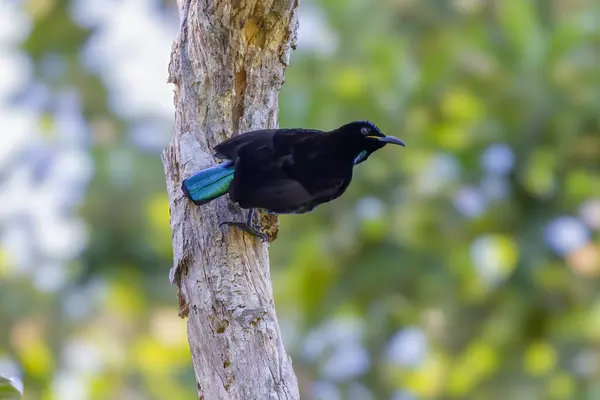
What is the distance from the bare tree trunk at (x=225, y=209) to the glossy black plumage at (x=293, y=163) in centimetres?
17

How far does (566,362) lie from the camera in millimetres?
8148

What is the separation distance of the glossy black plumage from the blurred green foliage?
4023 mm

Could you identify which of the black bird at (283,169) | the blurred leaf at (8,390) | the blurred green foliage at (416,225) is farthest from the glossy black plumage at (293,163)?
the blurred green foliage at (416,225)

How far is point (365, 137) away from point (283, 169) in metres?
0.40

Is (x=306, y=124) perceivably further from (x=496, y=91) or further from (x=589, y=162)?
(x=589, y=162)

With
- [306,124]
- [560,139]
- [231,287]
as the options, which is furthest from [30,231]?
[231,287]

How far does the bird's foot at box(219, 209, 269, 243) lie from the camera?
335 centimetres

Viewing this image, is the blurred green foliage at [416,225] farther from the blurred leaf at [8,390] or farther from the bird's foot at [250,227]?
the blurred leaf at [8,390]

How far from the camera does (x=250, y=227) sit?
3.36 metres

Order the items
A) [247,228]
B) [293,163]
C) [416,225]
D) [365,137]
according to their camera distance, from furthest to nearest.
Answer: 1. [416,225]
2. [365,137]
3. [293,163]
4. [247,228]

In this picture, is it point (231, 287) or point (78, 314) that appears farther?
point (78, 314)

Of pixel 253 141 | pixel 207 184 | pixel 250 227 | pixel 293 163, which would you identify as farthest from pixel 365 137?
pixel 207 184

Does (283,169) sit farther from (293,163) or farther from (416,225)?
(416,225)

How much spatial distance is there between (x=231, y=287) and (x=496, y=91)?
17.8ft
